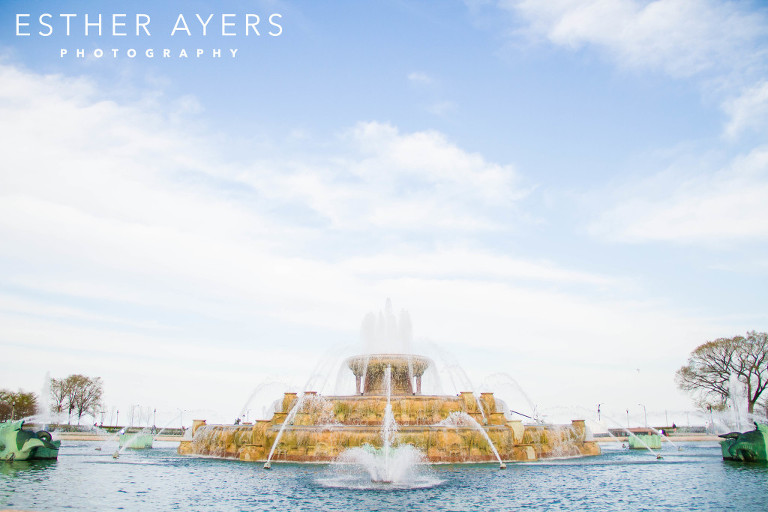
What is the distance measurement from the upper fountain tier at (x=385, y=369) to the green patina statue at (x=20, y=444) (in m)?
14.2

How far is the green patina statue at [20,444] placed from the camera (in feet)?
69.4

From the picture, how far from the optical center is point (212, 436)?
84.5 feet

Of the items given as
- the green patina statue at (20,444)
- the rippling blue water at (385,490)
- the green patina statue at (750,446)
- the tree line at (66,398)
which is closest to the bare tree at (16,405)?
the tree line at (66,398)

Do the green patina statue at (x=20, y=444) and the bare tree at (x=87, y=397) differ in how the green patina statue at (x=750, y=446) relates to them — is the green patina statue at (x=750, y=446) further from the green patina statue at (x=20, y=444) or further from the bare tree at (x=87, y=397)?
the bare tree at (x=87, y=397)

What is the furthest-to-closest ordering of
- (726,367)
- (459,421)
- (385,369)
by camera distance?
(726,367) < (385,369) < (459,421)

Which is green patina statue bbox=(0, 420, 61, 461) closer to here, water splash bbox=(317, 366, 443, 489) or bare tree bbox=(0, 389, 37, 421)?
water splash bbox=(317, 366, 443, 489)

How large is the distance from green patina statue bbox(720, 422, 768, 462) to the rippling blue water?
1.72 m

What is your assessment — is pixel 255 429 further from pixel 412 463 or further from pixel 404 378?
pixel 404 378

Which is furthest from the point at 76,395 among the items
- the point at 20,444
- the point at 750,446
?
the point at 750,446

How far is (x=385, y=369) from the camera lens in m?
29.5

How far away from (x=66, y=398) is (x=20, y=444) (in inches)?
2370

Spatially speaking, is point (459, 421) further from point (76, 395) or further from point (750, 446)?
point (76, 395)

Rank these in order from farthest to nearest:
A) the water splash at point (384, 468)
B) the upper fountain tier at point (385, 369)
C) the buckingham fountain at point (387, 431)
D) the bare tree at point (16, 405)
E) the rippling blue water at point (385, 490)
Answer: the bare tree at point (16, 405)
the upper fountain tier at point (385, 369)
the buckingham fountain at point (387, 431)
the water splash at point (384, 468)
the rippling blue water at point (385, 490)

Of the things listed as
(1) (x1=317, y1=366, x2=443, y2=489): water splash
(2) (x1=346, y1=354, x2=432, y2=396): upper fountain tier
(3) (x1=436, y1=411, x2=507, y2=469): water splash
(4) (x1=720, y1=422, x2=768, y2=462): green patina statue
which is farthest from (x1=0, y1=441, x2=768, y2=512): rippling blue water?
(2) (x1=346, y1=354, x2=432, y2=396): upper fountain tier
